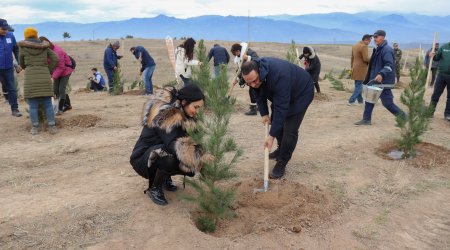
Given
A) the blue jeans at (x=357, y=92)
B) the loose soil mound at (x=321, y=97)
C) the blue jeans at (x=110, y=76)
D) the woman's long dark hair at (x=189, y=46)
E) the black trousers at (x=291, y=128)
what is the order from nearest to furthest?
the black trousers at (x=291, y=128) < the woman's long dark hair at (x=189, y=46) < the blue jeans at (x=357, y=92) < the loose soil mound at (x=321, y=97) < the blue jeans at (x=110, y=76)

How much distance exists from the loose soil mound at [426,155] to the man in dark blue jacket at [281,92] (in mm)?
1753

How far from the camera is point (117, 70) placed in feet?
34.2

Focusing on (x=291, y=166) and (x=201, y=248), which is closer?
(x=201, y=248)

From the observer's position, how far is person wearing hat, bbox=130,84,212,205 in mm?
3109

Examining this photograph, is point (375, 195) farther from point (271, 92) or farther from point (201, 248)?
point (201, 248)

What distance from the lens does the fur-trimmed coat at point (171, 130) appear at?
122 inches

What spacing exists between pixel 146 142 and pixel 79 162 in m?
1.96

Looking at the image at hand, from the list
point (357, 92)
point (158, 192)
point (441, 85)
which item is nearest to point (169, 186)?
point (158, 192)

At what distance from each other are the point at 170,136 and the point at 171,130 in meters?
0.05

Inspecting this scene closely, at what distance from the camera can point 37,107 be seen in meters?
6.19

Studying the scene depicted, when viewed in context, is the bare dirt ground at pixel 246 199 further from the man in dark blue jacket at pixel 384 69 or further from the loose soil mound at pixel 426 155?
the man in dark blue jacket at pixel 384 69

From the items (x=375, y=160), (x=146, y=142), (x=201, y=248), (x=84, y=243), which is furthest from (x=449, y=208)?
(x=84, y=243)

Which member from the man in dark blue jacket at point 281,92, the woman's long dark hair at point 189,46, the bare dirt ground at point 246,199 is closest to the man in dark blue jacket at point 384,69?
the bare dirt ground at point 246,199

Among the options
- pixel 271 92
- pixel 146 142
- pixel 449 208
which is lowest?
pixel 449 208
